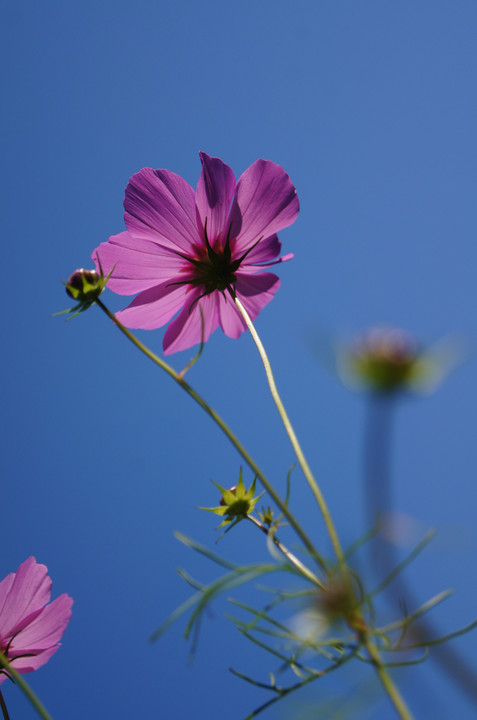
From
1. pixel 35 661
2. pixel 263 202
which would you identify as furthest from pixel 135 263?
pixel 35 661

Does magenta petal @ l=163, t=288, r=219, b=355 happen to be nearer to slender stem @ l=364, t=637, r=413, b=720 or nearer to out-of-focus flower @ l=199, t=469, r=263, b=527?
out-of-focus flower @ l=199, t=469, r=263, b=527

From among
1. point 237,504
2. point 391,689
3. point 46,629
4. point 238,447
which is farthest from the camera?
point 46,629

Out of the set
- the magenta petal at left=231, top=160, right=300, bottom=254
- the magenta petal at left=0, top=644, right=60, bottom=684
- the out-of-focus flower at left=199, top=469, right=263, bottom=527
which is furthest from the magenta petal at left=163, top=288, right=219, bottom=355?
the magenta petal at left=0, top=644, right=60, bottom=684

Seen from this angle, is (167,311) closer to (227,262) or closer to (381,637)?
(227,262)

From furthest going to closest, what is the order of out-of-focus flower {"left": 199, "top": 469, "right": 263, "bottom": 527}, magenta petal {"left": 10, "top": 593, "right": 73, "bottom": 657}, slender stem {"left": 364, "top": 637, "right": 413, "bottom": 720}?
magenta petal {"left": 10, "top": 593, "right": 73, "bottom": 657} < out-of-focus flower {"left": 199, "top": 469, "right": 263, "bottom": 527} < slender stem {"left": 364, "top": 637, "right": 413, "bottom": 720}

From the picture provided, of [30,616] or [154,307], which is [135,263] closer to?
[154,307]
